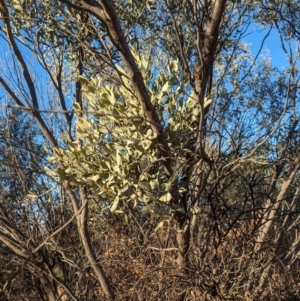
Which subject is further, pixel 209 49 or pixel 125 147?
pixel 209 49

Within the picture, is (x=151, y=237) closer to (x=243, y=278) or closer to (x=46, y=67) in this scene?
(x=243, y=278)

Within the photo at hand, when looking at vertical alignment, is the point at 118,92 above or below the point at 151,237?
above

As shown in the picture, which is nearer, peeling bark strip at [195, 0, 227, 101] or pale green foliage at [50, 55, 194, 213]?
pale green foliage at [50, 55, 194, 213]

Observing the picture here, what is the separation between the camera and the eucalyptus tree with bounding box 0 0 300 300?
3113 millimetres

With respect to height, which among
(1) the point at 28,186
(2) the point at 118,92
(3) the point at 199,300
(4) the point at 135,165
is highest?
(1) the point at 28,186

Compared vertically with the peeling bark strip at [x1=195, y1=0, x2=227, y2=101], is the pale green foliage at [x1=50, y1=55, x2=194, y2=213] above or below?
below

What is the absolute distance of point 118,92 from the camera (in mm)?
3221

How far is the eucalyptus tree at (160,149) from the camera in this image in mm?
3113

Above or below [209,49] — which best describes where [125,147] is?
below

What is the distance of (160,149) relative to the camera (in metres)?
3.20

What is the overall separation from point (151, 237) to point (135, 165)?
2277mm

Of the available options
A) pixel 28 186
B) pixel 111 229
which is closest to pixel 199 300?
pixel 111 229

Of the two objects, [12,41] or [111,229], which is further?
[111,229]

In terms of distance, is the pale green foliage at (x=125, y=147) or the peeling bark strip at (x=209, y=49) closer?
the pale green foliage at (x=125, y=147)
